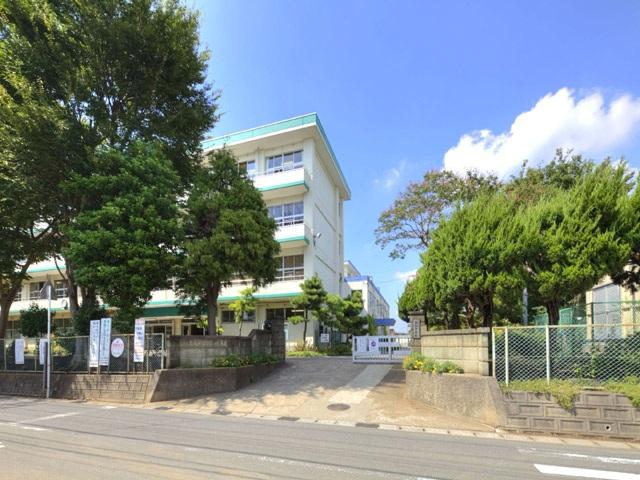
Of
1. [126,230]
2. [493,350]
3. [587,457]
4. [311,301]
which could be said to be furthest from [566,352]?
[311,301]

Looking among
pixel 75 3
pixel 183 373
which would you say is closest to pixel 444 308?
pixel 183 373

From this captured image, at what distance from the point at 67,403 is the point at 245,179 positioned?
9.43m

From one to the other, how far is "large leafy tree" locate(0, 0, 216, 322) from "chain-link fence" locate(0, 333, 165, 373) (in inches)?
82.5

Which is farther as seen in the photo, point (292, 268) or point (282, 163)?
point (282, 163)

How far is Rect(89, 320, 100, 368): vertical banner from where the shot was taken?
46.5 ft

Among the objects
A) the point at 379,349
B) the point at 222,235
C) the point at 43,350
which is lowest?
the point at 379,349

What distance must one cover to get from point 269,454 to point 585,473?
448 centimetres

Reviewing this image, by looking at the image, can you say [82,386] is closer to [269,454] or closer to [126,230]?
[126,230]


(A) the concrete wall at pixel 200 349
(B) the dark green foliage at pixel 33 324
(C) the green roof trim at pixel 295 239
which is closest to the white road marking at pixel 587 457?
(A) the concrete wall at pixel 200 349

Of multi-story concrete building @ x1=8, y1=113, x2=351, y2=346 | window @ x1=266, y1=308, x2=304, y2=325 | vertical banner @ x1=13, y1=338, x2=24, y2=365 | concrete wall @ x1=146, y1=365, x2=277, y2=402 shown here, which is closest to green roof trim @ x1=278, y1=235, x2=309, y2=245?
multi-story concrete building @ x1=8, y1=113, x2=351, y2=346

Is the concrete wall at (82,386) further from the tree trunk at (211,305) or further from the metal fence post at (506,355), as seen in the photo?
the metal fence post at (506,355)

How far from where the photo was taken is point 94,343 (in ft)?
47.1

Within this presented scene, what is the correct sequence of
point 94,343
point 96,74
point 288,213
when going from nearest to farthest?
1. point 94,343
2. point 96,74
3. point 288,213

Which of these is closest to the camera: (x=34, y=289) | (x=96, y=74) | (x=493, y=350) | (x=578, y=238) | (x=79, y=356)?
(x=493, y=350)
